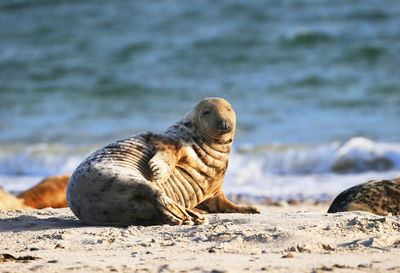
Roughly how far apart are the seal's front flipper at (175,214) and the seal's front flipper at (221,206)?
0.78 metres

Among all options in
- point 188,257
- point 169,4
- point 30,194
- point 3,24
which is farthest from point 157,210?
point 3,24

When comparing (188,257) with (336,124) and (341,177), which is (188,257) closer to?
(341,177)

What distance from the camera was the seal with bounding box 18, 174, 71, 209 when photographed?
675 centimetres

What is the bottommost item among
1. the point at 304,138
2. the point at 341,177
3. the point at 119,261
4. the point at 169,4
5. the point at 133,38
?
the point at 119,261

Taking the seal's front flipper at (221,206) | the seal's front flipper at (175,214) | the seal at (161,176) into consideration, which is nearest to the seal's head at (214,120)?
the seal at (161,176)

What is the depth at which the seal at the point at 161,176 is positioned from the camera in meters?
4.50

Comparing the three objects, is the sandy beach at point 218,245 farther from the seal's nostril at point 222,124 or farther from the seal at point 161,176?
the seal's nostril at point 222,124

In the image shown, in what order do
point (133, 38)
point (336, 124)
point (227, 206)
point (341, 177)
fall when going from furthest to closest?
point (133, 38) < point (336, 124) < point (341, 177) < point (227, 206)

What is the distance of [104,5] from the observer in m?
21.1

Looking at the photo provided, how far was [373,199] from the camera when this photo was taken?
18.3ft

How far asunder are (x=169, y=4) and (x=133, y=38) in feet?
7.85

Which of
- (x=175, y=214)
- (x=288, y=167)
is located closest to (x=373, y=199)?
(x=175, y=214)

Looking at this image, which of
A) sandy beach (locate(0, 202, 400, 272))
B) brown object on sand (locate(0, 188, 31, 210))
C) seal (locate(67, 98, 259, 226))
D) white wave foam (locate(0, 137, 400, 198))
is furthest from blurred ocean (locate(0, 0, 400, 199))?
sandy beach (locate(0, 202, 400, 272))

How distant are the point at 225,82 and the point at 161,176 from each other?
10.7 m
